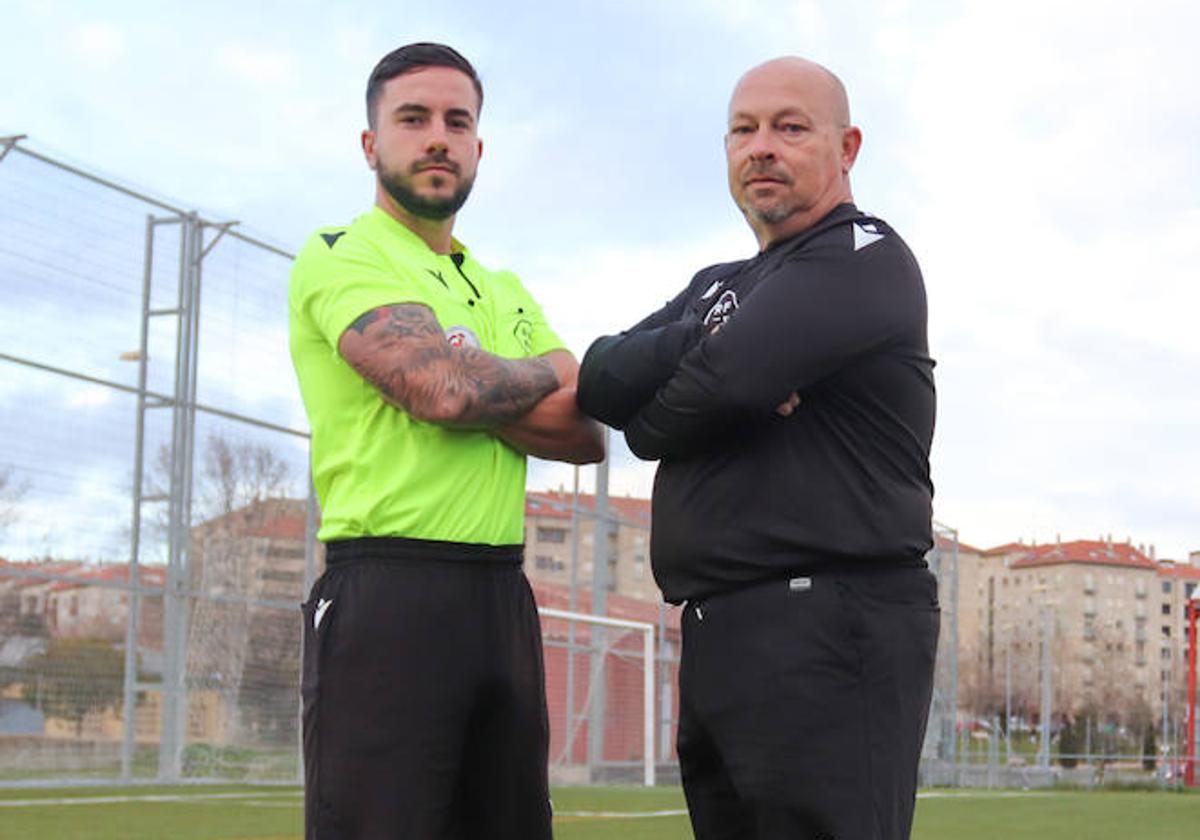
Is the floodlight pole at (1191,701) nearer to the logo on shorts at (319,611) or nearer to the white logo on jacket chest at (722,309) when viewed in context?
the white logo on jacket chest at (722,309)

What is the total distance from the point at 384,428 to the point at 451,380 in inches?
6.6

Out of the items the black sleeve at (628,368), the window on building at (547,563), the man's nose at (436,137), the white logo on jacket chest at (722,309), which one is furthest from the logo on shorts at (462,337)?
the window on building at (547,563)

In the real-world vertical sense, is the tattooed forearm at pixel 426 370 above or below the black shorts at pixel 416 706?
above

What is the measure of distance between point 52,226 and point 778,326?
11.9 metres

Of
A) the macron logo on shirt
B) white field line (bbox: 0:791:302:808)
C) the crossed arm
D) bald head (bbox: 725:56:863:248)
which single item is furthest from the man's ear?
white field line (bbox: 0:791:302:808)

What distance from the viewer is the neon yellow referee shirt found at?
3045 millimetres

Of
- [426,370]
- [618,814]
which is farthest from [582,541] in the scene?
[426,370]

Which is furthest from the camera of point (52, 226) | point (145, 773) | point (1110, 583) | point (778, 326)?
point (1110, 583)

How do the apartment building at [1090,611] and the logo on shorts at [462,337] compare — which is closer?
the logo on shorts at [462,337]

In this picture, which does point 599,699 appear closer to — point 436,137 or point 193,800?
point 193,800

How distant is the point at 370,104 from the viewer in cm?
324

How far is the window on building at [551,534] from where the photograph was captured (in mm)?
20609

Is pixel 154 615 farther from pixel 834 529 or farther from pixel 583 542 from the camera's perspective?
pixel 834 529

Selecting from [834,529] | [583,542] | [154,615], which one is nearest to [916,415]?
[834,529]
